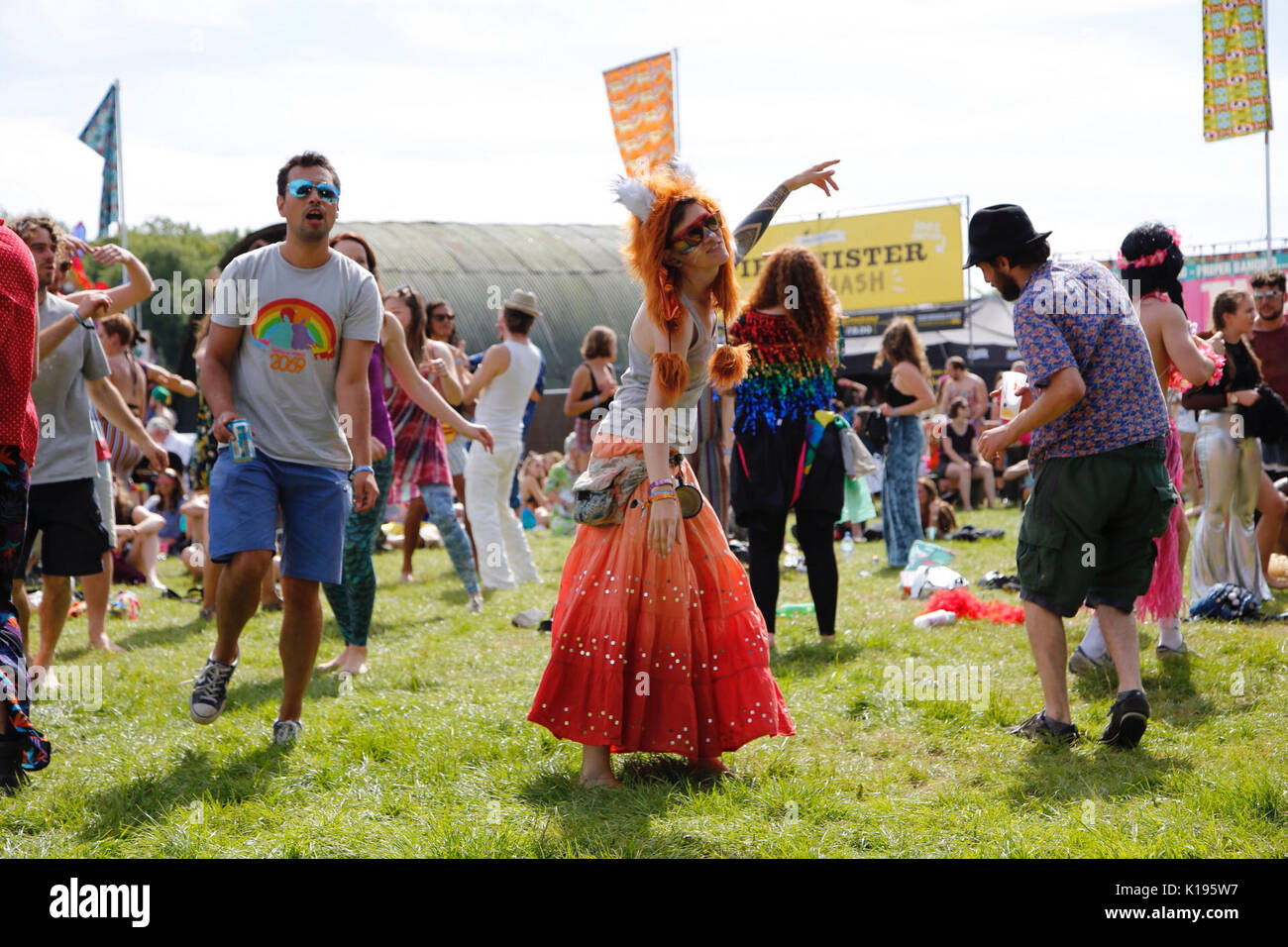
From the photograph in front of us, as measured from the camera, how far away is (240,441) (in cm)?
437

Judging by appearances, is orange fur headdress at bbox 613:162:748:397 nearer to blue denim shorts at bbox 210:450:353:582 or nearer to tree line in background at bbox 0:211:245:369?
blue denim shorts at bbox 210:450:353:582

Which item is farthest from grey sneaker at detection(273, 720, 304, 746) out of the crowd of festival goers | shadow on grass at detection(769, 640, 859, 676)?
shadow on grass at detection(769, 640, 859, 676)

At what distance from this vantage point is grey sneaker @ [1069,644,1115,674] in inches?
227

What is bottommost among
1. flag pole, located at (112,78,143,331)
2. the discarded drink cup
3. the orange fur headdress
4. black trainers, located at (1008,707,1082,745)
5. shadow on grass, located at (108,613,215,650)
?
shadow on grass, located at (108,613,215,650)

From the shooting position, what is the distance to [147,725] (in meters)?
5.32

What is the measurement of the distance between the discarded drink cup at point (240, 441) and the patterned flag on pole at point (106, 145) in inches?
666

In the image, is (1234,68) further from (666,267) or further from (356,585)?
(666,267)

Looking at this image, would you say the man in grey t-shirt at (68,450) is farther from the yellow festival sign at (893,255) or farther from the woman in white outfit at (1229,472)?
the yellow festival sign at (893,255)

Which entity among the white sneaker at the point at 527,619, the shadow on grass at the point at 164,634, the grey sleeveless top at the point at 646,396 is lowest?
the shadow on grass at the point at 164,634

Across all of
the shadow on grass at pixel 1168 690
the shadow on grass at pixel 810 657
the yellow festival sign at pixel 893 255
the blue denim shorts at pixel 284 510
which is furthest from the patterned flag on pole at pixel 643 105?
the yellow festival sign at pixel 893 255

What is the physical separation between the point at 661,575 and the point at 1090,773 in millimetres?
1657

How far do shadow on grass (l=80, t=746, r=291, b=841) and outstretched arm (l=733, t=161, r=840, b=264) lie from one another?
2679 millimetres

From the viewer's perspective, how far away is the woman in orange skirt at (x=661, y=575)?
3.96m
